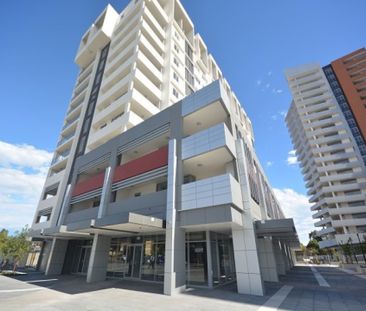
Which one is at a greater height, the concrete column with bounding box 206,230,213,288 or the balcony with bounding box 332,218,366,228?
the balcony with bounding box 332,218,366,228

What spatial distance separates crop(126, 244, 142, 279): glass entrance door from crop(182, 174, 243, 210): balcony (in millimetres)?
7424

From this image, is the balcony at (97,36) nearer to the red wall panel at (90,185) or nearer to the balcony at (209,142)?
the red wall panel at (90,185)

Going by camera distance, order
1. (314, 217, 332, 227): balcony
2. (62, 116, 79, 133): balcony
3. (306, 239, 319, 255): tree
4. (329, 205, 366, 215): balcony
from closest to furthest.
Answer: (62, 116, 79, 133): balcony, (329, 205, 366, 215): balcony, (314, 217, 332, 227): balcony, (306, 239, 319, 255): tree

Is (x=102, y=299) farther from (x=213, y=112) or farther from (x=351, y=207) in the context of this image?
(x=351, y=207)

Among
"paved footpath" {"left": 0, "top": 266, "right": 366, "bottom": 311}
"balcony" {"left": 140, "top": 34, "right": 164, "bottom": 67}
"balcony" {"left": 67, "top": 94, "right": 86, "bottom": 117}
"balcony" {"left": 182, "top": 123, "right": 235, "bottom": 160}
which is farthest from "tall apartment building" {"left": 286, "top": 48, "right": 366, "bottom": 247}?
"balcony" {"left": 67, "top": 94, "right": 86, "bottom": 117}

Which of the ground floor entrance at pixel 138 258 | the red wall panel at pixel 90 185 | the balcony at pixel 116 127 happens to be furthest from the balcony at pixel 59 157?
the ground floor entrance at pixel 138 258

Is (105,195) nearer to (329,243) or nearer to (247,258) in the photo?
(247,258)

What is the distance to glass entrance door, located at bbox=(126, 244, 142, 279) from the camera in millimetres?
16556

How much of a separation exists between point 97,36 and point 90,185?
1164 inches

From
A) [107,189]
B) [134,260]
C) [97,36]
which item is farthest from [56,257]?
[97,36]

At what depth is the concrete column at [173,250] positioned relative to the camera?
36.4 feet

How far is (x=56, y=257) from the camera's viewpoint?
21406 millimetres

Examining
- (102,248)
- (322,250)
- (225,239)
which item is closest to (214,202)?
(225,239)

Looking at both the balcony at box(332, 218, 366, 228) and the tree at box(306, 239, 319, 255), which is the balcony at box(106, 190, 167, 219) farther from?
the tree at box(306, 239, 319, 255)
